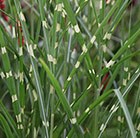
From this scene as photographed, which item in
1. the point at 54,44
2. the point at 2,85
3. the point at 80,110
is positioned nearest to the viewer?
the point at 54,44

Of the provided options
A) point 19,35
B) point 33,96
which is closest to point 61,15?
point 19,35

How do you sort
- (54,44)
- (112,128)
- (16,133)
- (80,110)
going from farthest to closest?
1. (112,128)
2. (80,110)
3. (16,133)
4. (54,44)

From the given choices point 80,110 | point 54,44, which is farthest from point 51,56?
point 80,110

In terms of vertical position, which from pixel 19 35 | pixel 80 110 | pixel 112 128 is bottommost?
pixel 112 128

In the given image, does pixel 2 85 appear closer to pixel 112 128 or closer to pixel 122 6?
pixel 112 128

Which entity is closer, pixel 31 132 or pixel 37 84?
pixel 37 84

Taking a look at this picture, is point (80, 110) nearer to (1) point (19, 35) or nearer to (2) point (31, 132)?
(2) point (31, 132)

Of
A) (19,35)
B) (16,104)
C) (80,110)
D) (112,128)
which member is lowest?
(112,128)

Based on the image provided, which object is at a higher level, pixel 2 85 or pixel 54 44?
pixel 54 44

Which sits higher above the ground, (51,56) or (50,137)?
(51,56)
